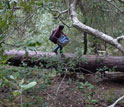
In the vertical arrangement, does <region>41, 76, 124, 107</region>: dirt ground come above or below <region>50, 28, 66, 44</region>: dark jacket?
below

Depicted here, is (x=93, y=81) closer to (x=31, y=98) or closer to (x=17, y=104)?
(x=31, y=98)

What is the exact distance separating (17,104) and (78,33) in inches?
176

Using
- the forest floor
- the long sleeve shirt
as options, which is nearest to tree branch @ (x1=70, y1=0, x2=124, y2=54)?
the long sleeve shirt

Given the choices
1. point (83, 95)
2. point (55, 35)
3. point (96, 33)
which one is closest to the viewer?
point (96, 33)

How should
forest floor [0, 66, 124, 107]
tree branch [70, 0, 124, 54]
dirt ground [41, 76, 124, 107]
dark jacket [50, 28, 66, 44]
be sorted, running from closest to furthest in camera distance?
tree branch [70, 0, 124, 54] < forest floor [0, 66, 124, 107] < dirt ground [41, 76, 124, 107] < dark jacket [50, 28, 66, 44]

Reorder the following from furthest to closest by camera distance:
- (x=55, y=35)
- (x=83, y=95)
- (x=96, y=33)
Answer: (x=55, y=35) < (x=83, y=95) < (x=96, y=33)

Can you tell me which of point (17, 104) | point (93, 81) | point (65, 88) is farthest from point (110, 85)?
point (17, 104)

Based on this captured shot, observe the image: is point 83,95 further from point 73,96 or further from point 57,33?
point 57,33

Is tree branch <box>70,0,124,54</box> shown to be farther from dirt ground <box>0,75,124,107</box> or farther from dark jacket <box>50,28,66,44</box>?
dirt ground <box>0,75,124,107</box>

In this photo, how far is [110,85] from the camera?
5902 millimetres

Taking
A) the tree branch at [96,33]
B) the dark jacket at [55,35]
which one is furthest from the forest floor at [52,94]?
the tree branch at [96,33]

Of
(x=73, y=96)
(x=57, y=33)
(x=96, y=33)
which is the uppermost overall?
(x=57, y=33)

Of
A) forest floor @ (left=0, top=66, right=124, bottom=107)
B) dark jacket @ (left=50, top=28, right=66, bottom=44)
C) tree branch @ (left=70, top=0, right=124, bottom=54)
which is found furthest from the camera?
dark jacket @ (left=50, top=28, right=66, bottom=44)

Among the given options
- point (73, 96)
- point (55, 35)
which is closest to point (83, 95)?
point (73, 96)
